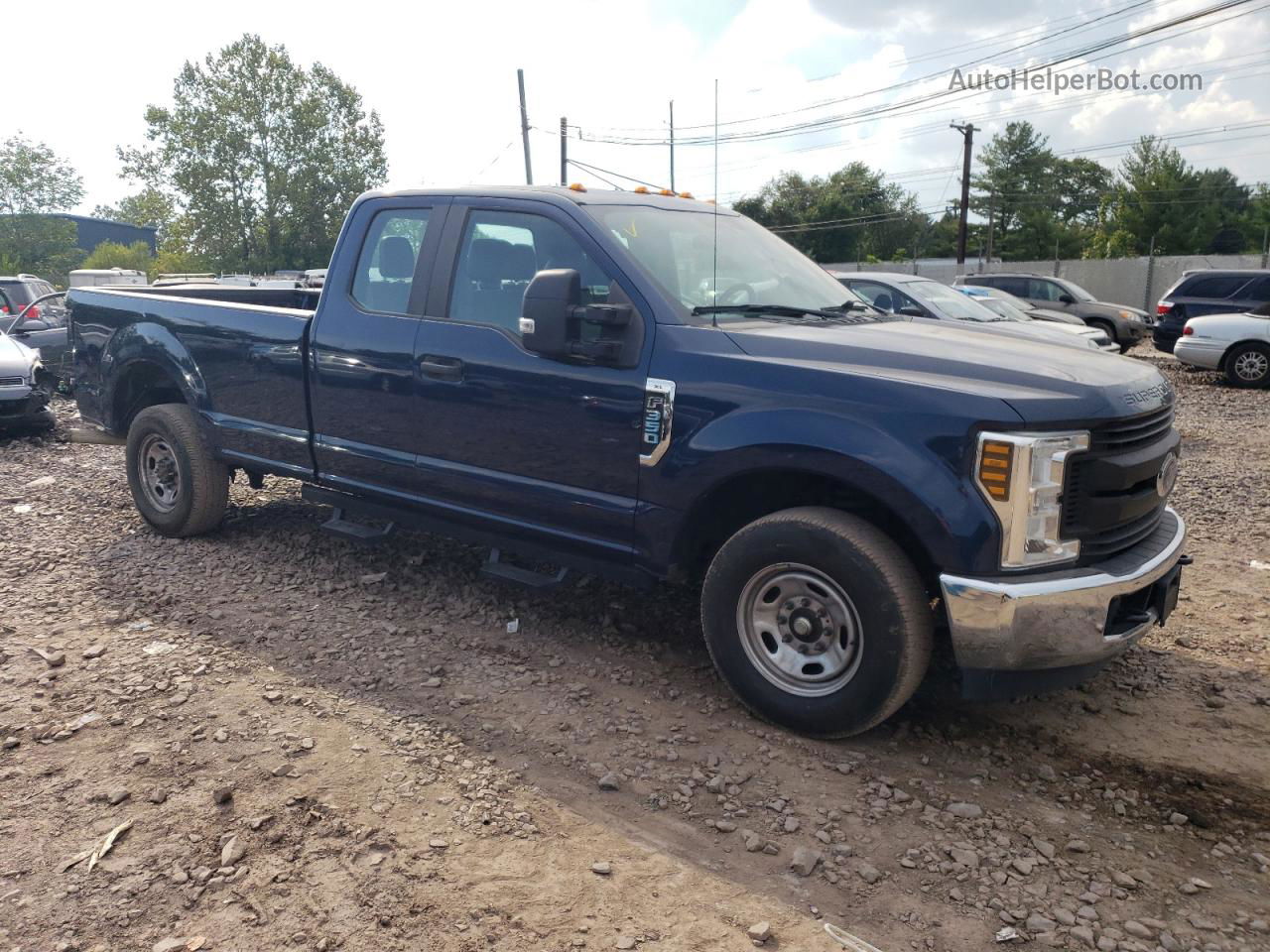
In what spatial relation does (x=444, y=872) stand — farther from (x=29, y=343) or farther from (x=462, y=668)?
(x=29, y=343)

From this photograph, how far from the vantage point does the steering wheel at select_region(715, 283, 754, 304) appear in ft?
13.6

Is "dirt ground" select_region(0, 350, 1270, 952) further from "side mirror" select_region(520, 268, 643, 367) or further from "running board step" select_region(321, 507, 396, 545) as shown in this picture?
"side mirror" select_region(520, 268, 643, 367)

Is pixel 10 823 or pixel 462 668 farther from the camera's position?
pixel 462 668

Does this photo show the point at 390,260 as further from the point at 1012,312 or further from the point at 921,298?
the point at 1012,312

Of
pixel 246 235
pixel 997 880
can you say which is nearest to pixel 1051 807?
pixel 997 880

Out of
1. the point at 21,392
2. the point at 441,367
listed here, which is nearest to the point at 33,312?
the point at 21,392

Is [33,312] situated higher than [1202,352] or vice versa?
[33,312]

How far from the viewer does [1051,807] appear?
328 cm

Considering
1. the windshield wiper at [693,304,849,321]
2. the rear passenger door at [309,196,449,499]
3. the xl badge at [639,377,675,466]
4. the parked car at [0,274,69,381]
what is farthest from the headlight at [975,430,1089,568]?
the parked car at [0,274,69,381]

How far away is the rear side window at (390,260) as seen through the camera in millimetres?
4777

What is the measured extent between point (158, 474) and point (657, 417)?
3.81 meters

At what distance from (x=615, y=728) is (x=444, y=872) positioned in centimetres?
105

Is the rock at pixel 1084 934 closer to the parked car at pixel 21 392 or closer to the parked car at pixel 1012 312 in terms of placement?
the parked car at pixel 1012 312

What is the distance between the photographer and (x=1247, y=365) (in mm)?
14359
